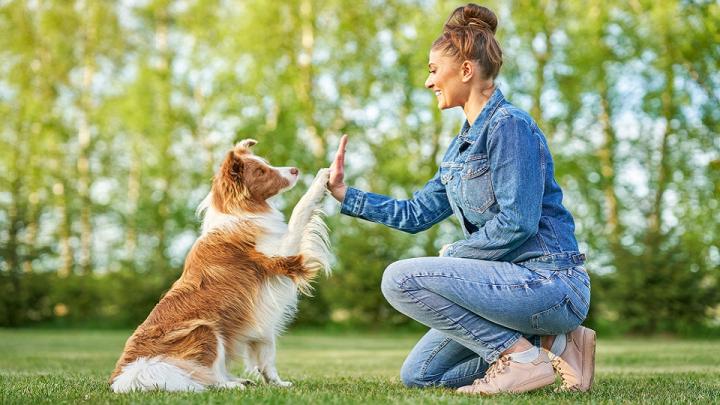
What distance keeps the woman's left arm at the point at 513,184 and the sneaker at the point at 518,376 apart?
1.96ft

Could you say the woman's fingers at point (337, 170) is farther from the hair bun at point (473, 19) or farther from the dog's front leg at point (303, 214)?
the hair bun at point (473, 19)

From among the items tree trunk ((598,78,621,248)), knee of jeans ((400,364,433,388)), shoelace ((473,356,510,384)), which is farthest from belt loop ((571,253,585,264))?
tree trunk ((598,78,621,248))

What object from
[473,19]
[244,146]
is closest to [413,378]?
[244,146]

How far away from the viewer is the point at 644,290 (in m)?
18.7

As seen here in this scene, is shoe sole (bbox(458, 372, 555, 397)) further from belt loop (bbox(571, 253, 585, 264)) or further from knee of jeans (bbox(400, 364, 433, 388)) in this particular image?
knee of jeans (bbox(400, 364, 433, 388))

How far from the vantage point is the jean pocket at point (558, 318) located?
440 cm

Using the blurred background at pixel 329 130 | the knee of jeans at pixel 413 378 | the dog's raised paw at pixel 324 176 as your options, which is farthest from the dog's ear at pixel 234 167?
the blurred background at pixel 329 130

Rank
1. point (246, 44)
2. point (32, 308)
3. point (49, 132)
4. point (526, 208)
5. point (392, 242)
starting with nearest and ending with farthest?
point (526, 208)
point (392, 242)
point (32, 308)
point (246, 44)
point (49, 132)

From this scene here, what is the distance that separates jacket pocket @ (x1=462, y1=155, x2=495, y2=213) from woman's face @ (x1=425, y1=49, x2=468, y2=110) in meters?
0.38

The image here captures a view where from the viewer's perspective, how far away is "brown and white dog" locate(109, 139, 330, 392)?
4.88 meters

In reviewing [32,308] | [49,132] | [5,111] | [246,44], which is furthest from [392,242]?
[5,111]

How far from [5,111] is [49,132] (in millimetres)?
2090

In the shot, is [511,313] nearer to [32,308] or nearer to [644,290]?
[644,290]

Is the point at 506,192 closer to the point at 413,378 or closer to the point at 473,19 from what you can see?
the point at 473,19
